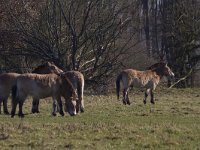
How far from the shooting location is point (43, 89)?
15688 millimetres

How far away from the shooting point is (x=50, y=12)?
29.1 m

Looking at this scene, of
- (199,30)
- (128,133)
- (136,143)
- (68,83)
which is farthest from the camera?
(199,30)

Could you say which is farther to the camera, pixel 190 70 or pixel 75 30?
pixel 190 70

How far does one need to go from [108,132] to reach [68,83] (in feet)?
13.9

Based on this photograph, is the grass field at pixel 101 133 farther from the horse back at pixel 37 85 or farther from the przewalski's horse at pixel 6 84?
the przewalski's horse at pixel 6 84

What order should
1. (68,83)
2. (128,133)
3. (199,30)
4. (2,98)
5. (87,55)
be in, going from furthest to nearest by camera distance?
(199,30) → (87,55) → (2,98) → (68,83) → (128,133)

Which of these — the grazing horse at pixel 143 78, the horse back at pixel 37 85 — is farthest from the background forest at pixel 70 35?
the horse back at pixel 37 85

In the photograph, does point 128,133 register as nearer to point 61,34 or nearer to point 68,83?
point 68,83

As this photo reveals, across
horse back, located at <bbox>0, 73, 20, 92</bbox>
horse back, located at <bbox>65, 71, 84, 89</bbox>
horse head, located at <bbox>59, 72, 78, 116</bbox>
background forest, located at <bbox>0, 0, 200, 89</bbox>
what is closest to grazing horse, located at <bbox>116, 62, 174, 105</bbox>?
horse back, located at <bbox>65, 71, 84, 89</bbox>

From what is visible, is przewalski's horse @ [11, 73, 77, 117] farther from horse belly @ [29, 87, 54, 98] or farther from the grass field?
the grass field

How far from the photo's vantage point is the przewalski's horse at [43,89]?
15.6m

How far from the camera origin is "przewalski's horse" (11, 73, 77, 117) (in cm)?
1556

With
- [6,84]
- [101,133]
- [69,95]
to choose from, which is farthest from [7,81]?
[101,133]

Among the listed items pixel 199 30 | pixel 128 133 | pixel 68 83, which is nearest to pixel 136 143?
pixel 128 133
